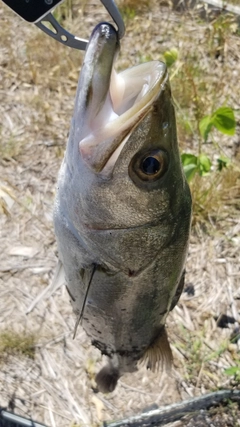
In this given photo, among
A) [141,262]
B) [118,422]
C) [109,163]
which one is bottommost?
[118,422]

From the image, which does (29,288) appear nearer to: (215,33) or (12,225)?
(12,225)

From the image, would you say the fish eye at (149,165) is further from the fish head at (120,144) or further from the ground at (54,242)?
the ground at (54,242)

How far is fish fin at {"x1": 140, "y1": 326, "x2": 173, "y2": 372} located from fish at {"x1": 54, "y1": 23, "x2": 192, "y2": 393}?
17 cm

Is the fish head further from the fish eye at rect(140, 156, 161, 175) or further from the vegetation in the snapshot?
the vegetation

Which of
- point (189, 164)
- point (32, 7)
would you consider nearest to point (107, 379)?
point (189, 164)

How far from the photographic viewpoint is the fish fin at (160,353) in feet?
6.21

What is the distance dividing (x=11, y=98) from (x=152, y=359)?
228 cm

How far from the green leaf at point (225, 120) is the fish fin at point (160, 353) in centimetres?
112

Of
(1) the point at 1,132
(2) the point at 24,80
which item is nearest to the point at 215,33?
(2) the point at 24,80

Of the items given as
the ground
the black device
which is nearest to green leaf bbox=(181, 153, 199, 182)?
the ground

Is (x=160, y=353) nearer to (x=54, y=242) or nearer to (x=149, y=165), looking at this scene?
(x=149, y=165)

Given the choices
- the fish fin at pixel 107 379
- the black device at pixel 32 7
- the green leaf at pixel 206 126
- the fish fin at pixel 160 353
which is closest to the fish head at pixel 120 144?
the black device at pixel 32 7

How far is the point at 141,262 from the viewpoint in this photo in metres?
1.48

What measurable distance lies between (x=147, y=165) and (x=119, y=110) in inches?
7.1
